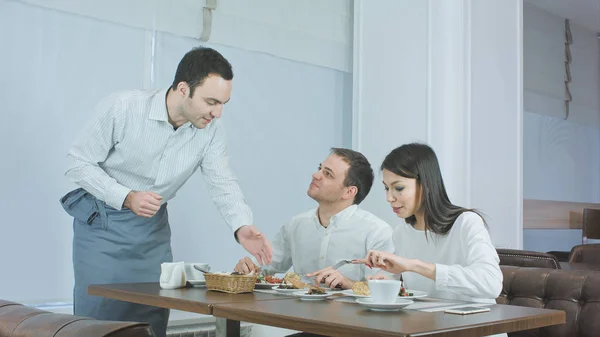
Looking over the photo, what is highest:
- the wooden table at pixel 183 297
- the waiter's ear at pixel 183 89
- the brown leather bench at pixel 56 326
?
the waiter's ear at pixel 183 89

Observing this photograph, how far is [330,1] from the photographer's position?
4.57 m

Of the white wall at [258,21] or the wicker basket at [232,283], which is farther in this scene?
the white wall at [258,21]

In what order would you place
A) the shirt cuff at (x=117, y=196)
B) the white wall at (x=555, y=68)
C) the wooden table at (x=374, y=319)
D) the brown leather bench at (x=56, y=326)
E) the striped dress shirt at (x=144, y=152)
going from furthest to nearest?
1. the white wall at (x=555, y=68)
2. the striped dress shirt at (x=144, y=152)
3. the shirt cuff at (x=117, y=196)
4. the wooden table at (x=374, y=319)
5. the brown leather bench at (x=56, y=326)

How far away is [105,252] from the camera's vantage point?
2.74 meters

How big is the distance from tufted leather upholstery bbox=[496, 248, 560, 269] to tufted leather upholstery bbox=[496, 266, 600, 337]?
45cm

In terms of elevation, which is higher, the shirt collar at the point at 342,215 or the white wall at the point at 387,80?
the white wall at the point at 387,80

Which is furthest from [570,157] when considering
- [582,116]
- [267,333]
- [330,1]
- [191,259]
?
[191,259]

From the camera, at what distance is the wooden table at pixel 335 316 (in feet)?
4.91

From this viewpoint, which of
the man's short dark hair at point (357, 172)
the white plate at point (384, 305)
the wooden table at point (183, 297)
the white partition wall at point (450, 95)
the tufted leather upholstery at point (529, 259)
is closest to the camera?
the white plate at point (384, 305)

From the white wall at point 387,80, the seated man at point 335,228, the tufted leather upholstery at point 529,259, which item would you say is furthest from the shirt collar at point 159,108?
the white wall at point 387,80

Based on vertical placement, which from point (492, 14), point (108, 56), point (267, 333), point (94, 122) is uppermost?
point (492, 14)

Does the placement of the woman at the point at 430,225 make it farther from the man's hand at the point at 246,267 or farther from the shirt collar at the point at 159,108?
the shirt collar at the point at 159,108

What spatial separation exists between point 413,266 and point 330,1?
2.86 meters

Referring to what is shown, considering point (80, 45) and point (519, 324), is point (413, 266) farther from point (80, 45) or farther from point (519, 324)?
point (80, 45)
